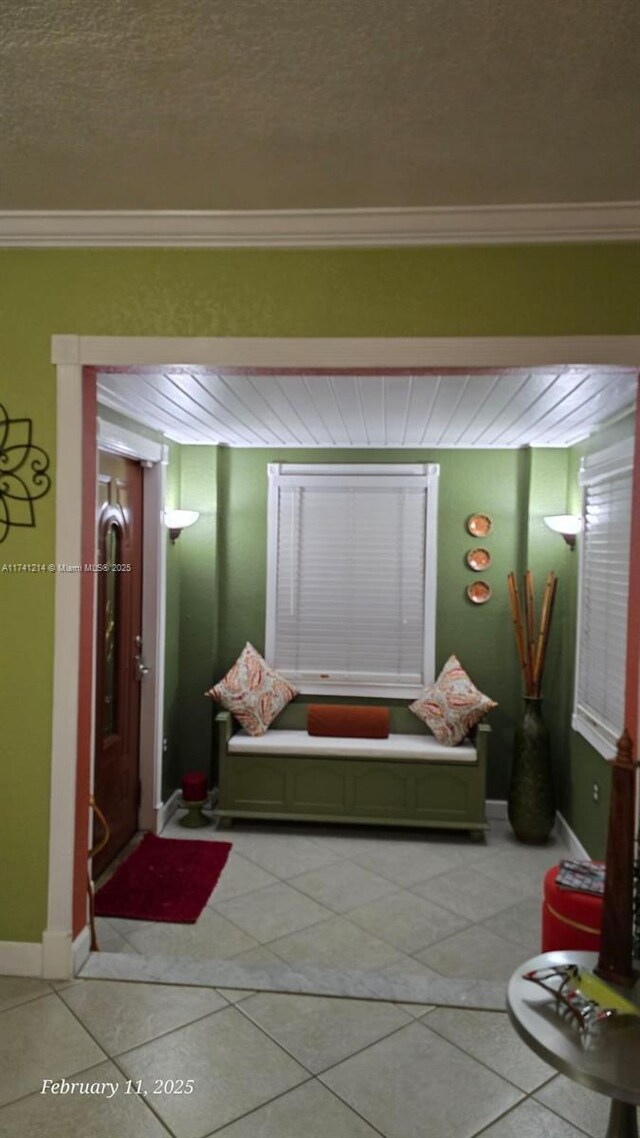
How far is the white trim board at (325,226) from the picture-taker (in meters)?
2.39

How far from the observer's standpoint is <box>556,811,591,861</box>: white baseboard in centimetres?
438

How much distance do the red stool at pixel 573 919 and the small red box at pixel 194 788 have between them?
9.17 feet

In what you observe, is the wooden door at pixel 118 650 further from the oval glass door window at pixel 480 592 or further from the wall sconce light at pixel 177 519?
the oval glass door window at pixel 480 592

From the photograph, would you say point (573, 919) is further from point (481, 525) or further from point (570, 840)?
point (481, 525)

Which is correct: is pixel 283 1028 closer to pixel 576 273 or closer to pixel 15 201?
pixel 576 273

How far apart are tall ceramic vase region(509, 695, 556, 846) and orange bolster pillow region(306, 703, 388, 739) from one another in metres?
0.91

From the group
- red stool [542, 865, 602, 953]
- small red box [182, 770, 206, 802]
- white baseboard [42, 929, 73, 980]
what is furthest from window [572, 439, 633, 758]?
white baseboard [42, 929, 73, 980]

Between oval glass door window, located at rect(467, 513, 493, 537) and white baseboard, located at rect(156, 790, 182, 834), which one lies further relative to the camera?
oval glass door window, located at rect(467, 513, 493, 537)

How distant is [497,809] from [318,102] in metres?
4.60

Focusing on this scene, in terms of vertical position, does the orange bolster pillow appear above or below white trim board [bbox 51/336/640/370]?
below

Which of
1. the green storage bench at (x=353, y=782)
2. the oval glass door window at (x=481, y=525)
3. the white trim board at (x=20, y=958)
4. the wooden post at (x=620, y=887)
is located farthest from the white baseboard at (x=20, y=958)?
the oval glass door window at (x=481, y=525)

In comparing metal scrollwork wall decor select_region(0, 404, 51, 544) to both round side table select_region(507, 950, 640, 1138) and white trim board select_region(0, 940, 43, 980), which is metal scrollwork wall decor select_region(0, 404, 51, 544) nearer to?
white trim board select_region(0, 940, 43, 980)

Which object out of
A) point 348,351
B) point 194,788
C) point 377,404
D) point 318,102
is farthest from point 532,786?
point 318,102

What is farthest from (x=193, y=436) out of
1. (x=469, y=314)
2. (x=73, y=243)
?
(x=469, y=314)
